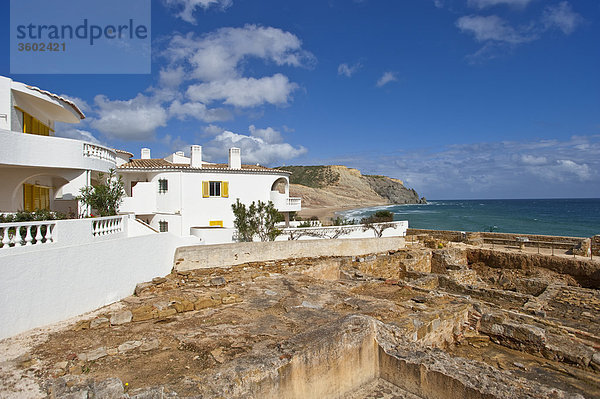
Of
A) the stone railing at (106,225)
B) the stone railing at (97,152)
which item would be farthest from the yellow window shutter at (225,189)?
the stone railing at (106,225)

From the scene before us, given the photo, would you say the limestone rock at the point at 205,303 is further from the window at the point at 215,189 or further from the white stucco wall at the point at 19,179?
the window at the point at 215,189

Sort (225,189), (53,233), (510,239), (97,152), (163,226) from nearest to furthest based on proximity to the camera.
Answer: (53,233) < (97,152) < (163,226) < (225,189) < (510,239)

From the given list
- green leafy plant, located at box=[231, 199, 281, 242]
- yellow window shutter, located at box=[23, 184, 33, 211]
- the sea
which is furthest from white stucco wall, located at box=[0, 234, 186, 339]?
the sea

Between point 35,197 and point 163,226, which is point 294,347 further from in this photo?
point 163,226

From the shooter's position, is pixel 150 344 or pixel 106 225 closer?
pixel 150 344

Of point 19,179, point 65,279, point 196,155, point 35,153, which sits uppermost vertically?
point 196,155

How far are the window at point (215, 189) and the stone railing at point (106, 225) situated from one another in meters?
10.4

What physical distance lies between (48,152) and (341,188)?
11660 centimetres

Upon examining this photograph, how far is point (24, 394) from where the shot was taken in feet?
16.2

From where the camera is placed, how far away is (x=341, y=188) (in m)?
124

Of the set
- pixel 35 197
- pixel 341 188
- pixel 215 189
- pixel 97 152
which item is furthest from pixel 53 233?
pixel 341 188

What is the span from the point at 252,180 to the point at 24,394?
707 inches

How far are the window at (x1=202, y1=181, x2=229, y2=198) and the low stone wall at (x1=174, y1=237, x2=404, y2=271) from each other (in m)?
6.84

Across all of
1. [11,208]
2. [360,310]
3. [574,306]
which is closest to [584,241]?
[574,306]
